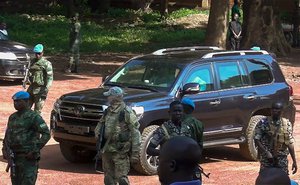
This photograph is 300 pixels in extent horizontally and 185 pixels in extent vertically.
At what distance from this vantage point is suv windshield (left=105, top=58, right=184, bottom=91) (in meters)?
10.8

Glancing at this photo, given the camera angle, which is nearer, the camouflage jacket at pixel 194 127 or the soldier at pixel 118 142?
the camouflage jacket at pixel 194 127

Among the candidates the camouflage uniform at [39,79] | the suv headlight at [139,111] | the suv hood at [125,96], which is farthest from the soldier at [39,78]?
the suv headlight at [139,111]

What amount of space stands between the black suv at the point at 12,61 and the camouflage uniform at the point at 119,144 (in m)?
10.3

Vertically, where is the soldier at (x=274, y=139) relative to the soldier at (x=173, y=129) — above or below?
below

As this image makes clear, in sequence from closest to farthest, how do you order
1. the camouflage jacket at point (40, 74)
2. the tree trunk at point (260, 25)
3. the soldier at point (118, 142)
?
1. the soldier at point (118, 142)
2. the camouflage jacket at point (40, 74)
3. the tree trunk at point (260, 25)

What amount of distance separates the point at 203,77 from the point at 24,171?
4244mm

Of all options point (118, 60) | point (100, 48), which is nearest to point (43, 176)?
point (118, 60)

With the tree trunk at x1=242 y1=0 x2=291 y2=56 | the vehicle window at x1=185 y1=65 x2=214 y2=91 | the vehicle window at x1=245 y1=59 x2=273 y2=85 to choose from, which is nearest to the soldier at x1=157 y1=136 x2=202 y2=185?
the vehicle window at x1=185 y1=65 x2=214 y2=91

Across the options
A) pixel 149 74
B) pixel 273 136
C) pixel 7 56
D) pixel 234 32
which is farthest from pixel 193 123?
pixel 234 32

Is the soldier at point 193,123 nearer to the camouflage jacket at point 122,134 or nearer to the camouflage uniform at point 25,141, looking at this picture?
the camouflage jacket at point 122,134

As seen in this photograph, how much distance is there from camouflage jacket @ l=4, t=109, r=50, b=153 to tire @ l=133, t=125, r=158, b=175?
2444 millimetres

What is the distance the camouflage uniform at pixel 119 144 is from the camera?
325 inches

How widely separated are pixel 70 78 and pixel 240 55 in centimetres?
968

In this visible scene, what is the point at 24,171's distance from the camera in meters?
7.72
